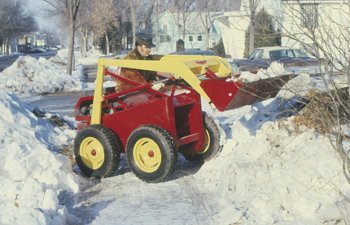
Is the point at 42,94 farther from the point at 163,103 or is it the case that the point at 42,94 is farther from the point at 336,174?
the point at 336,174

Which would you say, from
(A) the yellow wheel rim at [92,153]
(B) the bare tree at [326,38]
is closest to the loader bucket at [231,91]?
(A) the yellow wheel rim at [92,153]

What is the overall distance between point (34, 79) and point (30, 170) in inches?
707

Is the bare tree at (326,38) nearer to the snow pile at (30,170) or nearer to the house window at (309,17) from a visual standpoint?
the house window at (309,17)

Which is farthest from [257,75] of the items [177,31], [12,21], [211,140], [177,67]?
[12,21]

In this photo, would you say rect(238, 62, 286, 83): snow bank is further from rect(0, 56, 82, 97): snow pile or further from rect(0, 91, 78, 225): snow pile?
rect(0, 56, 82, 97): snow pile

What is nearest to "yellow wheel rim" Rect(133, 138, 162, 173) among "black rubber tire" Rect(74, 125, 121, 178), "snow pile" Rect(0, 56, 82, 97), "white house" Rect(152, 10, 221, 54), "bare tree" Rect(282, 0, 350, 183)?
"black rubber tire" Rect(74, 125, 121, 178)

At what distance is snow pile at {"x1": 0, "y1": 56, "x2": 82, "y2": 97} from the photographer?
78.4 ft

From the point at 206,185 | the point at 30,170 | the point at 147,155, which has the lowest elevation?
the point at 206,185

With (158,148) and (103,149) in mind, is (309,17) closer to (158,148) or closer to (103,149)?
(158,148)

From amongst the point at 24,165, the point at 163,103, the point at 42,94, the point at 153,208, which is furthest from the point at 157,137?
the point at 42,94

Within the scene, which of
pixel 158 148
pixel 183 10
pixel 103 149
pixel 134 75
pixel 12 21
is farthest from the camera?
pixel 12 21

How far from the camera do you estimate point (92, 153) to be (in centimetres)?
836

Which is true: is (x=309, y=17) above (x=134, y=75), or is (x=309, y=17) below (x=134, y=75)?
above

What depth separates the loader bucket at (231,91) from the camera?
732 cm
